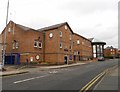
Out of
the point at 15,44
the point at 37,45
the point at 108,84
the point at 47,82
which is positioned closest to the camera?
the point at 108,84

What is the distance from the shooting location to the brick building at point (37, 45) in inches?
1549

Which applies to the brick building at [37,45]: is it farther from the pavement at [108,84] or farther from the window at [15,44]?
the pavement at [108,84]

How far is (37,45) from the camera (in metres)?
40.6

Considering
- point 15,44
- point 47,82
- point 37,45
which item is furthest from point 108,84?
point 15,44

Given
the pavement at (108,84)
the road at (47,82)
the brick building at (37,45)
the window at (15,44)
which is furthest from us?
the window at (15,44)

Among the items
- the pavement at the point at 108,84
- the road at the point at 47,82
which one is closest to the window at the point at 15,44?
the road at the point at 47,82

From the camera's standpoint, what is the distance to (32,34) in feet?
131

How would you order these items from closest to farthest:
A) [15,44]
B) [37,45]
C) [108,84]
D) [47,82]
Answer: [108,84] → [47,82] → [37,45] → [15,44]

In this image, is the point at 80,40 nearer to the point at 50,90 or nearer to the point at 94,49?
the point at 94,49

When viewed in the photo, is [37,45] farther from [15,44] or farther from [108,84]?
[108,84]

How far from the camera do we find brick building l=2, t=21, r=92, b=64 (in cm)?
3934

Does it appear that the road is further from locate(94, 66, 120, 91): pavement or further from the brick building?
the brick building

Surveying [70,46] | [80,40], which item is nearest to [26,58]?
[70,46]

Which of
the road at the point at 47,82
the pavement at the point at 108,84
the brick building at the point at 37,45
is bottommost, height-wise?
the road at the point at 47,82
